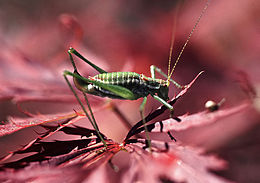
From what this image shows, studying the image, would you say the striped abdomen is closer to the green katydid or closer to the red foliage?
the green katydid

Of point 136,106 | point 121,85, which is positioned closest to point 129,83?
point 121,85

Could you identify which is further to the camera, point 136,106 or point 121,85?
point 136,106

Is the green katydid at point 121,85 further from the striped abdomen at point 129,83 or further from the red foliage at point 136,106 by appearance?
the red foliage at point 136,106

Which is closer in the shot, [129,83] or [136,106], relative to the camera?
[129,83]

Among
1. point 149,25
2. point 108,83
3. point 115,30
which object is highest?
point 115,30

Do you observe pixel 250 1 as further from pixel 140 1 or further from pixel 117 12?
pixel 117 12

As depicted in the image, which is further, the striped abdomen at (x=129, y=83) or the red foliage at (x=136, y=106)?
the striped abdomen at (x=129, y=83)

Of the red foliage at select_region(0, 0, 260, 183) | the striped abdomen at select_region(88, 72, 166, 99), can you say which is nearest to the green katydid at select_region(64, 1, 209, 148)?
the striped abdomen at select_region(88, 72, 166, 99)

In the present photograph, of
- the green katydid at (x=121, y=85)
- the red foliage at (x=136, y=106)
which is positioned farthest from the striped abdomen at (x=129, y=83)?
the red foliage at (x=136, y=106)

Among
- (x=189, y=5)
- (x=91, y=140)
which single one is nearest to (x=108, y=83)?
(x=91, y=140)

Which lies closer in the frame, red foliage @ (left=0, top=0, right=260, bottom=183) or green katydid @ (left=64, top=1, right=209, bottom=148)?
red foliage @ (left=0, top=0, right=260, bottom=183)

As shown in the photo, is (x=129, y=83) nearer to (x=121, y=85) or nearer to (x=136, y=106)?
(x=121, y=85)
